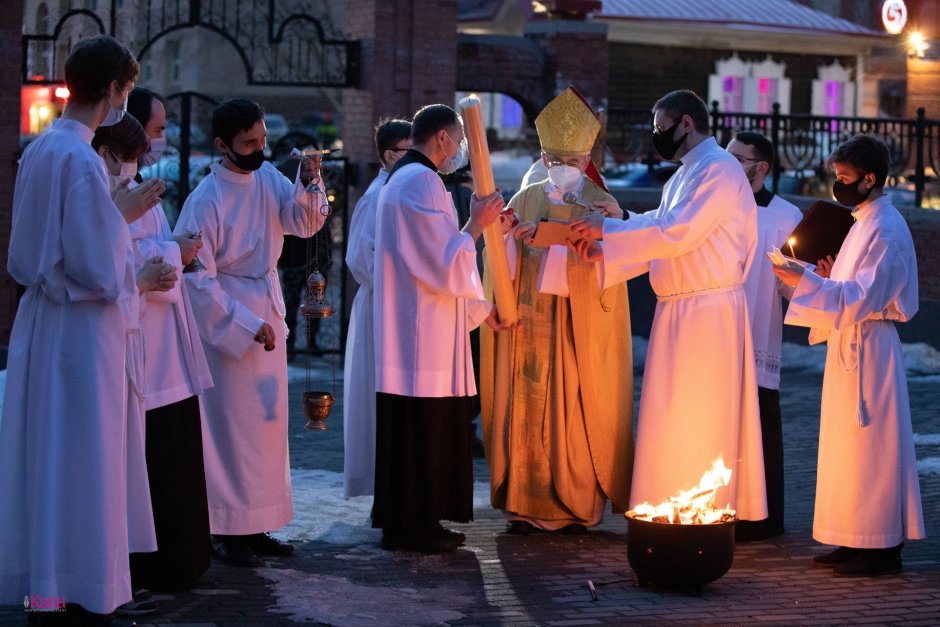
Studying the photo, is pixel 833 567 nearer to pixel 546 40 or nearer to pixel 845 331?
pixel 845 331

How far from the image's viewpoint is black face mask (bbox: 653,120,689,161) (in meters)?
7.81

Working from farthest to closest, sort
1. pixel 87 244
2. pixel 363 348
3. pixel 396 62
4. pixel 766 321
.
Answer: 1. pixel 396 62
2. pixel 363 348
3. pixel 766 321
4. pixel 87 244

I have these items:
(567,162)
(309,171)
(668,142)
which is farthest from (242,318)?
(668,142)

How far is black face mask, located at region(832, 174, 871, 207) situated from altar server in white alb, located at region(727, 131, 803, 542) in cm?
86

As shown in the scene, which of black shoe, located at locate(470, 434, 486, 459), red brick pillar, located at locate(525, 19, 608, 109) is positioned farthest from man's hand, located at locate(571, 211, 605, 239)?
red brick pillar, located at locate(525, 19, 608, 109)

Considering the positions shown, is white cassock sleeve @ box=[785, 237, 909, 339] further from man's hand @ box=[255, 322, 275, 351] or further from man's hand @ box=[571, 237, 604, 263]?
man's hand @ box=[255, 322, 275, 351]

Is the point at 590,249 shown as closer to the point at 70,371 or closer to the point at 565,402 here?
the point at 565,402

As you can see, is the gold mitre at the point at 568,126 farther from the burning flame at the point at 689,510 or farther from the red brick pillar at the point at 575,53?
the red brick pillar at the point at 575,53

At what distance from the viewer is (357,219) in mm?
9375

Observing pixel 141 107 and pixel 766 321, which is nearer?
pixel 141 107

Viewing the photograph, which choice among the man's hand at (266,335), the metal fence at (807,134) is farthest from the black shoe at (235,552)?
the metal fence at (807,134)

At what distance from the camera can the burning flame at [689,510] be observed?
687 cm

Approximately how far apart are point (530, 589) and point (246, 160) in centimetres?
248

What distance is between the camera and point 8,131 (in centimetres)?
1395
